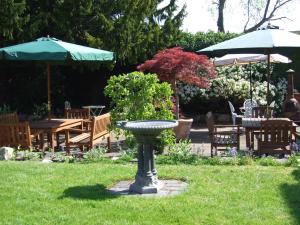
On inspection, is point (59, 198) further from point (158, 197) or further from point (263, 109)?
point (263, 109)

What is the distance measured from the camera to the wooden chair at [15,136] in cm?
948

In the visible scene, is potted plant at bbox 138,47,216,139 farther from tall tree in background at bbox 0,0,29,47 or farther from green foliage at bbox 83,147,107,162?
green foliage at bbox 83,147,107,162

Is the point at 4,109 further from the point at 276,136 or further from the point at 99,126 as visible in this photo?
the point at 276,136

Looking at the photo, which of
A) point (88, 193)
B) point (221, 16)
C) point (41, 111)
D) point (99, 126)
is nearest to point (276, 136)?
point (99, 126)

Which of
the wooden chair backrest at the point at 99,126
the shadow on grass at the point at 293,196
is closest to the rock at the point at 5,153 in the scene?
the wooden chair backrest at the point at 99,126

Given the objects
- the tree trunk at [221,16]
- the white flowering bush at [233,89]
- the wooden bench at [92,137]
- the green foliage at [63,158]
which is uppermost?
the tree trunk at [221,16]

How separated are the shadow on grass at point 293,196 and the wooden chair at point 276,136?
1.77 m

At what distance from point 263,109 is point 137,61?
6.38 metres

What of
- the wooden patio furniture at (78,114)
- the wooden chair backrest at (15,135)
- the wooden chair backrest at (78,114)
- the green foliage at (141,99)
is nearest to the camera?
the green foliage at (141,99)

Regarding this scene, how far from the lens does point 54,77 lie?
56.4 ft

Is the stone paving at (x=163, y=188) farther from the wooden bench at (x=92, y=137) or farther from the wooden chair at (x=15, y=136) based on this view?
the wooden chair at (x=15, y=136)

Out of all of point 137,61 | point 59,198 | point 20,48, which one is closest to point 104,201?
point 59,198

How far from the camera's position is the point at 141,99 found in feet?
30.5

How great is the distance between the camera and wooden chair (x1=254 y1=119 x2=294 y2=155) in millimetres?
8844
